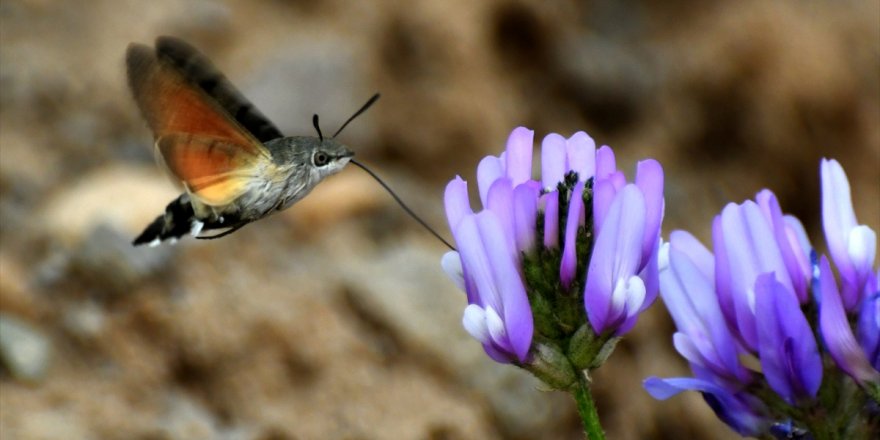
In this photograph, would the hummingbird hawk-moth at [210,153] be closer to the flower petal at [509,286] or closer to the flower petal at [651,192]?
the flower petal at [509,286]

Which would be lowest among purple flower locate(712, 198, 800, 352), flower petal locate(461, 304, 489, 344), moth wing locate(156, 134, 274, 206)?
flower petal locate(461, 304, 489, 344)

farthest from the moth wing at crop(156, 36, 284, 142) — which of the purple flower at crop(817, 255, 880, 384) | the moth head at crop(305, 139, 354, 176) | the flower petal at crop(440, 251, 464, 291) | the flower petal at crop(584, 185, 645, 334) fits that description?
the purple flower at crop(817, 255, 880, 384)

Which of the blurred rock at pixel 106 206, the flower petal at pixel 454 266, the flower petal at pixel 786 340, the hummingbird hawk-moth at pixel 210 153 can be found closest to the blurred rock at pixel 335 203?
the blurred rock at pixel 106 206

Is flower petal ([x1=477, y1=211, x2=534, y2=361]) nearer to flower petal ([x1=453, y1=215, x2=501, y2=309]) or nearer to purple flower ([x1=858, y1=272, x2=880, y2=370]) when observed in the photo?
flower petal ([x1=453, y1=215, x2=501, y2=309])

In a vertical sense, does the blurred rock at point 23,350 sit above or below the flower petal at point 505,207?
above

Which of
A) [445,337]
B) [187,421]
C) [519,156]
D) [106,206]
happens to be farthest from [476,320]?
A: [106,206]

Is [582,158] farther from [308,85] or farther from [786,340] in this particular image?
[308,85]
